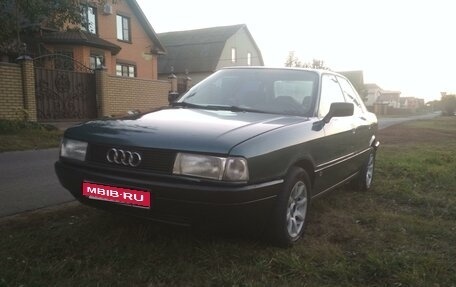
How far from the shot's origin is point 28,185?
562 cm

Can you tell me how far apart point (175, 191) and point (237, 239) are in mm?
945

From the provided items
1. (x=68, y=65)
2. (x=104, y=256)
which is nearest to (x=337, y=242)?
(x=104, y=256)

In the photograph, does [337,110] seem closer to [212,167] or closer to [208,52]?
[212,167]

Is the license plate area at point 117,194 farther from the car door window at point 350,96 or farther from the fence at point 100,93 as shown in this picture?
the fence at point 100,93

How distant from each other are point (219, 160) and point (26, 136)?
29.8 feet

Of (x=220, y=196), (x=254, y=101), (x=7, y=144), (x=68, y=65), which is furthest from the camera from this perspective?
(x=68, y=65)

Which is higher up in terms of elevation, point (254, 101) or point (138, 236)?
point (254, 101)

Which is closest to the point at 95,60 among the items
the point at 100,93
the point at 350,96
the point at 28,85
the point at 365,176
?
the point at 100,93

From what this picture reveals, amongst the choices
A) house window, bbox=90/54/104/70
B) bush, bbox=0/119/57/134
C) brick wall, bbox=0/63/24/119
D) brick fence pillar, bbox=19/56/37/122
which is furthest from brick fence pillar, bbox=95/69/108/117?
house window, bbox=90/54/104/70

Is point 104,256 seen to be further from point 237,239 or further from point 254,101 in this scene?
point 254,101

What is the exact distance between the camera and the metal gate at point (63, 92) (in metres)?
14.1

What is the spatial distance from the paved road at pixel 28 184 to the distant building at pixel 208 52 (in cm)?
2991

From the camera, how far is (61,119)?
1480 centimetres

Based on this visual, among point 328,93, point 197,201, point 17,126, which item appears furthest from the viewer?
point 17,126
